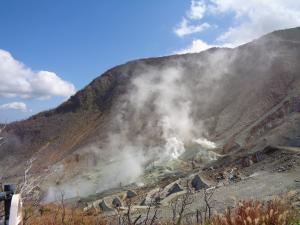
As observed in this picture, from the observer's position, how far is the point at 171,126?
5934 centimetres

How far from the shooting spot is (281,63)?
60.2 metres

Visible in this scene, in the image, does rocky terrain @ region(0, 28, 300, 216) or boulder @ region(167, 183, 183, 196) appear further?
rocky terrain @ region(0, 28, 300, 216)

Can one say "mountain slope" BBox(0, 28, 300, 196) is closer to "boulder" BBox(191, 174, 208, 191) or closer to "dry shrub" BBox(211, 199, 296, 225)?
"boulder" BBox(191, 174, 208, 191)

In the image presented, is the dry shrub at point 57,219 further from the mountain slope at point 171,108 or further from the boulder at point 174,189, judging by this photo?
the mountain slope at point 171,108

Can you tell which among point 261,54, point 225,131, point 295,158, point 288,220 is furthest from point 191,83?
point 288,220

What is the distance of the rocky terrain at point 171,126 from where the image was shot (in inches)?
1346

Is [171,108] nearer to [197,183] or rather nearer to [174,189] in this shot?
[174,189]

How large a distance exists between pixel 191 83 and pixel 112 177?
1038 inches

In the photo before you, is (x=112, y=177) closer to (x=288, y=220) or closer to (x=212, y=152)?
(x=212, y=152)

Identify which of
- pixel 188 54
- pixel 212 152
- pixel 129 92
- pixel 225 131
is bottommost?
pixel 212 152

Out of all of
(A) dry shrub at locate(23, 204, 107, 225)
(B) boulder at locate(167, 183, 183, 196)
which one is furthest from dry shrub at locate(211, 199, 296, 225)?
(B) boulder at locate(167, 183, 183, 196)

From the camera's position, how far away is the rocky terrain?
34.2 metres

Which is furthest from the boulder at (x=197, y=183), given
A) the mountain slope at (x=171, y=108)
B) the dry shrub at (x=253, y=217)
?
the dry shrub at (x=253, y=217)

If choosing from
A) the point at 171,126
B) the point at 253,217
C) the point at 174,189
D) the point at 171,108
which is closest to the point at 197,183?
the point at 174,189
